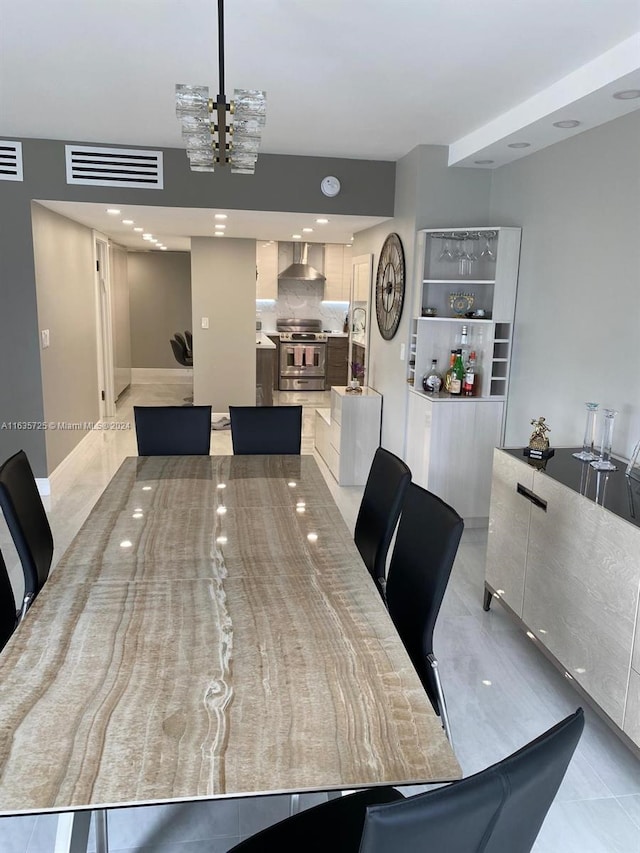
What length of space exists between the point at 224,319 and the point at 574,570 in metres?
5.70

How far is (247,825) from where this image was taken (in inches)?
77.5

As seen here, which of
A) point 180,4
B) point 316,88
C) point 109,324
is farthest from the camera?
point 109,324

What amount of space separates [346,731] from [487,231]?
Result: 3647 millimetres

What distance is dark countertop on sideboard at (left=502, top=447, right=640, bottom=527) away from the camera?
231cm

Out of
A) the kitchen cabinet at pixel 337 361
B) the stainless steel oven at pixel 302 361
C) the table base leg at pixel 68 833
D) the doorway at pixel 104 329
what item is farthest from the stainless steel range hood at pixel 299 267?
the table base leg at pixel 68 833

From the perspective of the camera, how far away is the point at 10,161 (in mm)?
4473

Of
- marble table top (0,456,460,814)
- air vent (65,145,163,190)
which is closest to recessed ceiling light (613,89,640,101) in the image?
marble table top (0,456,460,814)

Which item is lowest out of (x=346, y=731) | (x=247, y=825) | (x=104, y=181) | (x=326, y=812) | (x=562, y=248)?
(x=247, y=825)

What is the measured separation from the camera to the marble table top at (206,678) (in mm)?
1161

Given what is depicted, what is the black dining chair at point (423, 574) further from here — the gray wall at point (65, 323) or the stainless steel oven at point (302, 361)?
the stainless steel oven at point (302, 361)

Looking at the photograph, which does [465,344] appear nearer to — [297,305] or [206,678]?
[206,678]

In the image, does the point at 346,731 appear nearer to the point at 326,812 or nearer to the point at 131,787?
the point at 326,812

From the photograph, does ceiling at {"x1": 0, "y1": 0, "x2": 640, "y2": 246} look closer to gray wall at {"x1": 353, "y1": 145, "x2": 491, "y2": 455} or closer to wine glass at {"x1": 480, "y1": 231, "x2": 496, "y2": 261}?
gray wall at {"x1": 353, "y1": 145, "x2": 491, "y2": 455}

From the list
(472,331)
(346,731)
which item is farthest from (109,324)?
(346,731)
